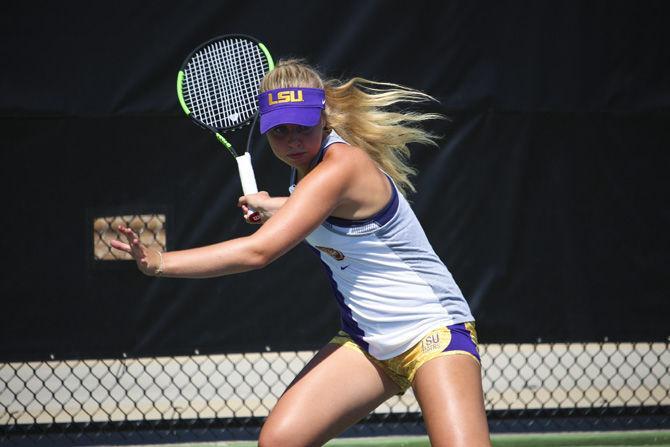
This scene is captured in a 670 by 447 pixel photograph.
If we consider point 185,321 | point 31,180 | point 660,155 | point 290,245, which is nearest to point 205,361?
point 185,321

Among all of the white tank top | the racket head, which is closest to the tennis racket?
the racket head

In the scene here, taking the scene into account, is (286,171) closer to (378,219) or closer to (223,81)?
(223,81)

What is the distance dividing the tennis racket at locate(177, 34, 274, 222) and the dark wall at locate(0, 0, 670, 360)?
445 mm

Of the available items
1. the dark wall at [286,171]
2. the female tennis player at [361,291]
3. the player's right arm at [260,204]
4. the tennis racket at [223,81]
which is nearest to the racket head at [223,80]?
the tennis racket at [223,81]

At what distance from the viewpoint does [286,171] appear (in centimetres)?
409

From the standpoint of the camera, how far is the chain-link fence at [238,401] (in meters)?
4.18

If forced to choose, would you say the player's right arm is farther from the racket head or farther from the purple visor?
the racket head

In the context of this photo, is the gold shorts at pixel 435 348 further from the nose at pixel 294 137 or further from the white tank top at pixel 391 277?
the nose at pixel 294 137

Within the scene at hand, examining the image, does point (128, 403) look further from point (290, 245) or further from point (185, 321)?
point (290, 245)

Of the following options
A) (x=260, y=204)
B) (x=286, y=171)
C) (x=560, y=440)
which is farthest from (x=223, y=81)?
(x=560, y=440)

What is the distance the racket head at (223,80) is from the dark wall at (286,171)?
1.46 ft

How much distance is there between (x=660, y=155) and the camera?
4219mm

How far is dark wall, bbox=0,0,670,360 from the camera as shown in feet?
12.9

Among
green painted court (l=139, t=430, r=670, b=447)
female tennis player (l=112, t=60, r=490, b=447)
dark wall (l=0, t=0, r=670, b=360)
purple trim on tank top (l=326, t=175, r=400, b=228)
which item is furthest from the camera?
green painted court (l=139, t=430, r=670, b=447)
